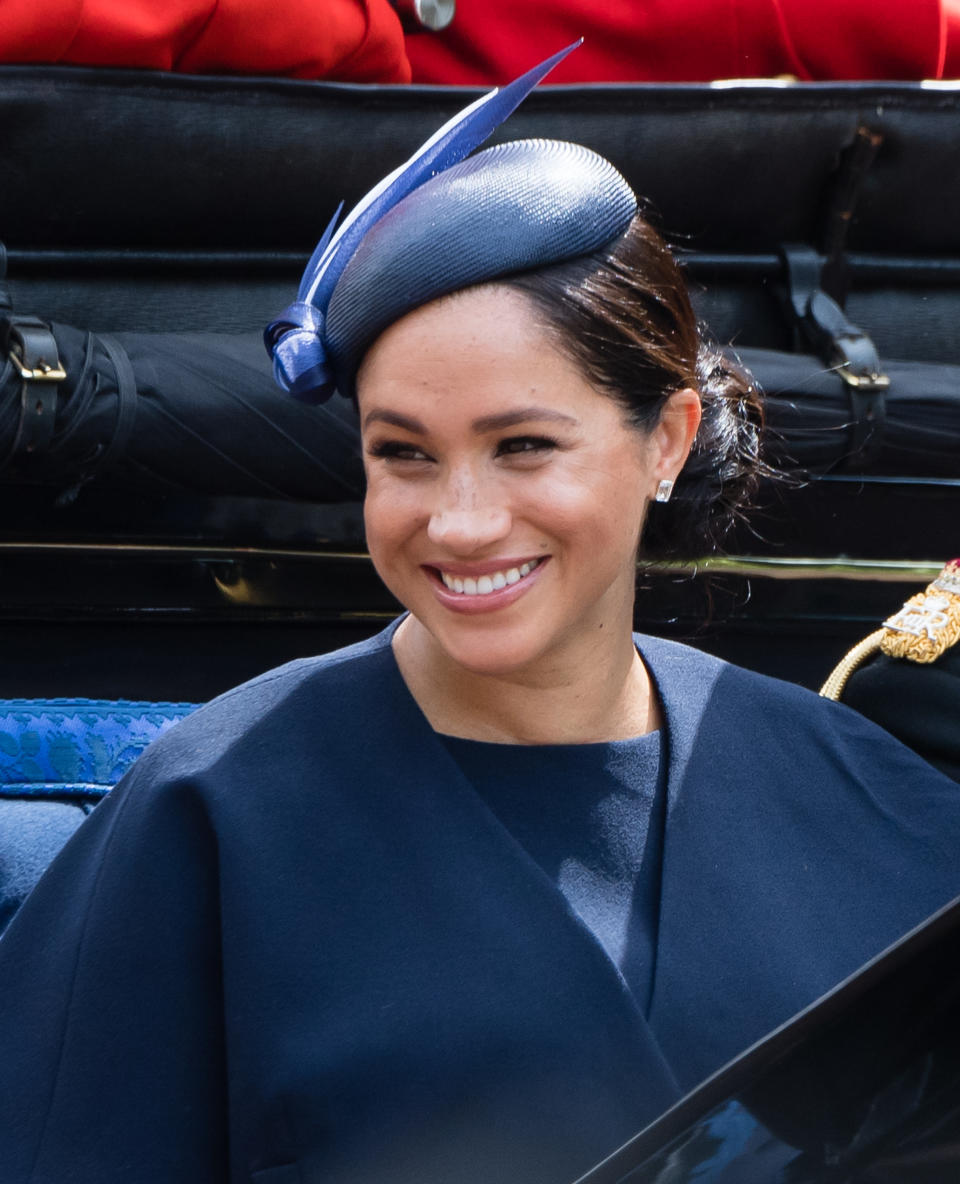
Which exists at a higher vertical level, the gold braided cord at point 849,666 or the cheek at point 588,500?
the cheek at point 588,500

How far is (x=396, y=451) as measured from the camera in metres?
1.29

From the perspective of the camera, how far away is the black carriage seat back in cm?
167

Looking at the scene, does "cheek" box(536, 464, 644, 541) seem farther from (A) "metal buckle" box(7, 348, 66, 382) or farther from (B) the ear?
(A) "metal buckle" box(7, 348, 66, 382)

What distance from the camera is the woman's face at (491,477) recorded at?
1.24 m

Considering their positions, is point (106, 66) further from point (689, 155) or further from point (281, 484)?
point (689, 155)

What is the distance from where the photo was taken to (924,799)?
151 cm

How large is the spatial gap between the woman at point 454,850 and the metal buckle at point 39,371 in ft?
1.15

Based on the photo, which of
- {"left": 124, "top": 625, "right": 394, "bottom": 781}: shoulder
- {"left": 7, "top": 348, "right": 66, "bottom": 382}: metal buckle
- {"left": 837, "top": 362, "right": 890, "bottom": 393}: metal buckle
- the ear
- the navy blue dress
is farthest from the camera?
{"left": 837, "top": 362, "right": 890, "bottom": 393}: metal buckle

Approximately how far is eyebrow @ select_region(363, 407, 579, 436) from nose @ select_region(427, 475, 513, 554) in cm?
5

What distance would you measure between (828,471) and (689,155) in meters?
0.44

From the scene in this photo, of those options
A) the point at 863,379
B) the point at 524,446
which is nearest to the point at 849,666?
the point at 863,379

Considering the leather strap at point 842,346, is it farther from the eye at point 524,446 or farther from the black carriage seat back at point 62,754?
the black carriage seat back at point 62,754

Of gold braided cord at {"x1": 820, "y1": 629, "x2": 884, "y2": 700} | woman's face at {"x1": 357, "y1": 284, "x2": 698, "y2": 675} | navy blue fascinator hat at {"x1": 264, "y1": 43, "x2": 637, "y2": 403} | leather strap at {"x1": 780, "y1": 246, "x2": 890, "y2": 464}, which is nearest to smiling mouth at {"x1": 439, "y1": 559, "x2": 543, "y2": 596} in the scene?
woman's face at {"x1": 357, "y1": 284, "x2": 698, "y2": 675}

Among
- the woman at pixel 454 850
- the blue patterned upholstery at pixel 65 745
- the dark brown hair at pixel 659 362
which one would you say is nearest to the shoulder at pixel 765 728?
the woman at pixel 454 850
